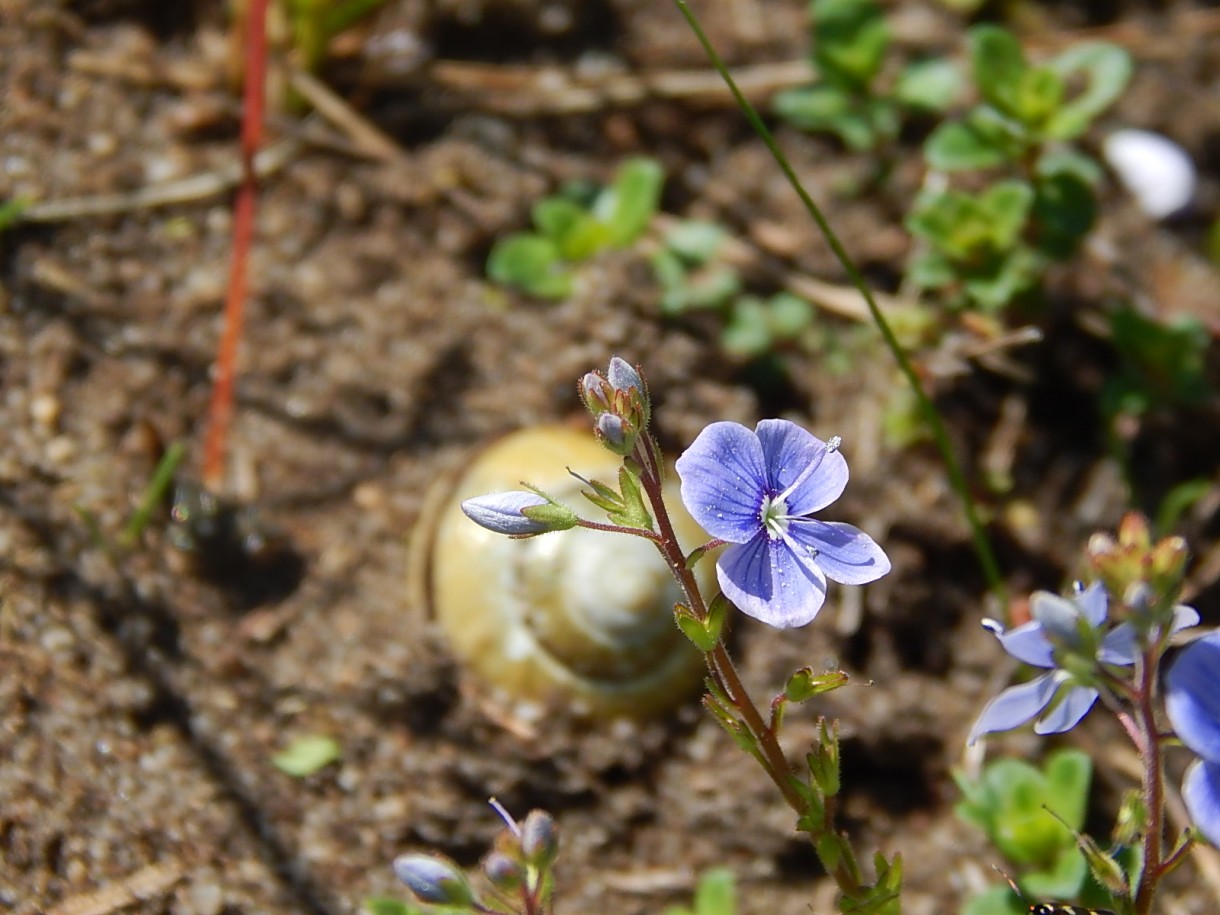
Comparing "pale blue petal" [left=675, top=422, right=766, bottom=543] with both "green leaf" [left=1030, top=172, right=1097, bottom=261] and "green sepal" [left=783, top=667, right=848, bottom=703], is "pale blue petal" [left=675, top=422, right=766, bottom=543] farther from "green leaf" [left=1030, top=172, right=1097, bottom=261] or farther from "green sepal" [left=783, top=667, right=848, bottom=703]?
"green leaf" [left=1030, top=172, right=1097, bottom=261]

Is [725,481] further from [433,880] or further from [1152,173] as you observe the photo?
[1152,173]

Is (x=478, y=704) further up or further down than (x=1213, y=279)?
further down

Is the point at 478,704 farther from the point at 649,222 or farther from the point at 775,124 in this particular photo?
the point at 775,124

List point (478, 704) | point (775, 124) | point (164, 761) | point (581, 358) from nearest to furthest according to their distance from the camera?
point (164, 761) < point (478, 704) < point (581, 358) < point (775, 124)

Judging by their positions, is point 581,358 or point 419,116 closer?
point 581,358

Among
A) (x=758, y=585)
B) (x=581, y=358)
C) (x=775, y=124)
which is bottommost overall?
(x=581, y=358)

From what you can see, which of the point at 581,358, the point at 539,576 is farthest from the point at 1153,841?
the point at 581,358

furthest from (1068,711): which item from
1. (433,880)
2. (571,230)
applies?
(571,230)
